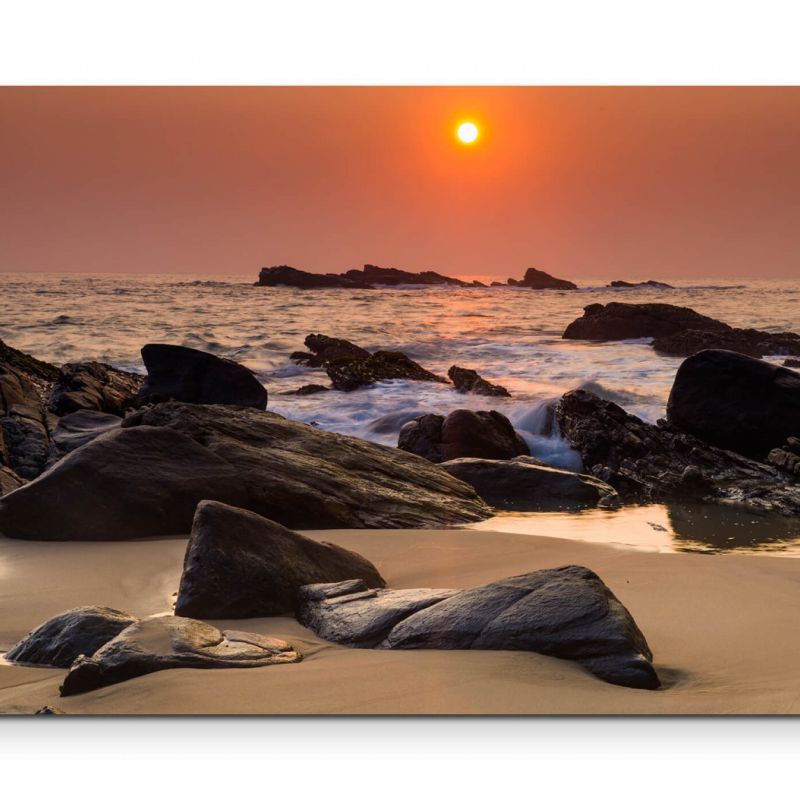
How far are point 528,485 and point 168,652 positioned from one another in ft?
14.0

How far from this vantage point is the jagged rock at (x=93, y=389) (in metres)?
7.76

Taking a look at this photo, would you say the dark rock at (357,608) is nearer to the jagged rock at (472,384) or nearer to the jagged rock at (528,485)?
the jagged rock at (472,384)

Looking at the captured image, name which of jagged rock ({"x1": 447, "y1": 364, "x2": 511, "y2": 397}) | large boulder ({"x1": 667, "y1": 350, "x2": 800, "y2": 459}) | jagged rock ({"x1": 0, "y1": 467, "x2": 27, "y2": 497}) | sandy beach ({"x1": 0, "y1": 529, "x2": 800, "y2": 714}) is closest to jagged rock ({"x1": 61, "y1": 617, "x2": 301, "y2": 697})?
sandy beach ({"x1": 0, "y1": 529, "x2": 800, "y2": 714})

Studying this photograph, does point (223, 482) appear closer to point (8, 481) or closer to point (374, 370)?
point (374, 370)

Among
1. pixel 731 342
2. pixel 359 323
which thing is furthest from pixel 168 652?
pixel 731 342

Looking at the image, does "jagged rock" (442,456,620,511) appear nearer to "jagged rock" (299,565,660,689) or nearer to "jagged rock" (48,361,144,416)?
"jagged rock" (48,361,144,416)

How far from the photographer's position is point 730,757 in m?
4.30

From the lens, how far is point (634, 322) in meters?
6.94

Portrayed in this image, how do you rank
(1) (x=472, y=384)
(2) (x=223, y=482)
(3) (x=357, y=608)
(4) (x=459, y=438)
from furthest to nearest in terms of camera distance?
(4) (x=459, y=438) < (1) (x=472, y=384) < (2) (x=223, y=482) < (3) (x=357, y=608)

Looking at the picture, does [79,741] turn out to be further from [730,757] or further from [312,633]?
[730,757]

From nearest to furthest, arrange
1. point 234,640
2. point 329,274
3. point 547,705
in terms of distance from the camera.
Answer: point 547,705, point 234,640, point 329,274

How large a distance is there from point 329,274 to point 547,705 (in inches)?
135

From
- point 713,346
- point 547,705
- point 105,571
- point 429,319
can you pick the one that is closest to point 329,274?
point 429,319
